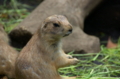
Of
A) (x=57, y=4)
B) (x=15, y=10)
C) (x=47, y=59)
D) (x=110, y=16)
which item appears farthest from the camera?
(x=15, y=10)

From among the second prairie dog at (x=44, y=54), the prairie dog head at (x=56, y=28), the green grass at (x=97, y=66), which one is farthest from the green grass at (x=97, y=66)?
the prairie dog head at (x=56, y=28)

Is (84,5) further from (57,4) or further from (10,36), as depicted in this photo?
(10,36)

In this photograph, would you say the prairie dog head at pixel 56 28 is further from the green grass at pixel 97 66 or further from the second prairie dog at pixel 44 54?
Result: the green grass at pixel 97 66

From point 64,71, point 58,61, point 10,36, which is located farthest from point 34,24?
point 58,61

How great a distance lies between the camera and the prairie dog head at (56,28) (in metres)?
3.81

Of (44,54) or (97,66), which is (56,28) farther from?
(97,66)

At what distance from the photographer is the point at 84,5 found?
281 inches

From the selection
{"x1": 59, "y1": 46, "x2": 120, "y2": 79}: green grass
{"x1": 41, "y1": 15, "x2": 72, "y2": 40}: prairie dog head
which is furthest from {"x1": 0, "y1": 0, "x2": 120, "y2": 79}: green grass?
{"x1": 41, "y1": 15, "x2": 72, "y2": 40}: prairie dog head

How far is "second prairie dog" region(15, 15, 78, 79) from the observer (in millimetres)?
3900

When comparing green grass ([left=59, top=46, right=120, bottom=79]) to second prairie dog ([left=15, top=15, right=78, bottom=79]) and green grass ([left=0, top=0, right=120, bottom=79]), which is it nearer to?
green grass ([left=0, top=0, right=120, bottom=79])

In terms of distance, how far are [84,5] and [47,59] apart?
3465mm

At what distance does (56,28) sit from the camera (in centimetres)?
Result: 388

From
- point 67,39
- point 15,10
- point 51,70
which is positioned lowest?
point 51,70

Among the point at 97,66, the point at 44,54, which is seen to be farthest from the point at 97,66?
the point at 44,54
